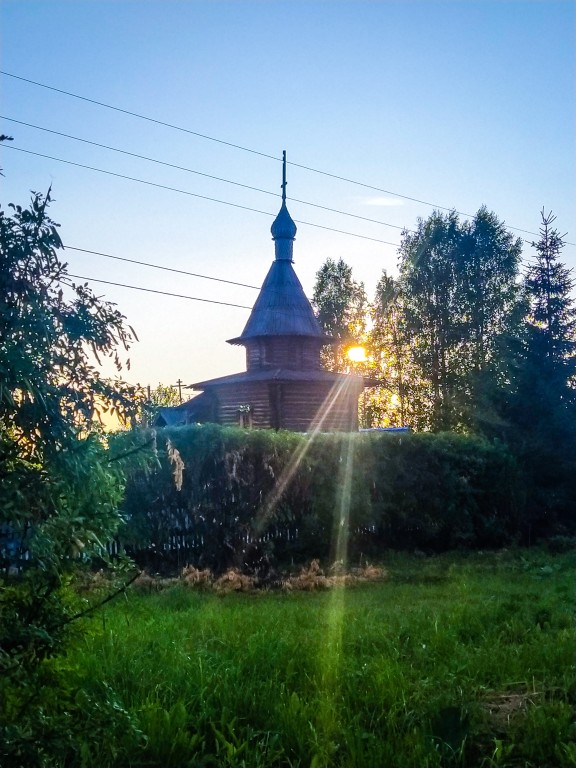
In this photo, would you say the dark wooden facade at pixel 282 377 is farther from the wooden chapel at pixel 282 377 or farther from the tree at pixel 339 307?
the tree at pixel 339 307

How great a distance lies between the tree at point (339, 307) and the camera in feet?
144

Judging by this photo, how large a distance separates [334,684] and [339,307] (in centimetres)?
4079

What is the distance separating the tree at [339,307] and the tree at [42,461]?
40557 mm

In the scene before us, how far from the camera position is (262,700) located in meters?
4.05

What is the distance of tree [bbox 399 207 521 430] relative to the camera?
126 ft

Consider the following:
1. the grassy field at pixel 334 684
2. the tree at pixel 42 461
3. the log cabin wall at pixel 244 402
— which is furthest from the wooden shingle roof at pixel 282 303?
the tree at pixel 42 461

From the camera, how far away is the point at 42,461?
2801 mm

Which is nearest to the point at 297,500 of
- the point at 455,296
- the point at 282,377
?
the point at 282,377

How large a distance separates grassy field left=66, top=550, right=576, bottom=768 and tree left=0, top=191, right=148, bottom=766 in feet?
1.28

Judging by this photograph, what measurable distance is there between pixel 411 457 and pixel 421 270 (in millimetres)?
28660

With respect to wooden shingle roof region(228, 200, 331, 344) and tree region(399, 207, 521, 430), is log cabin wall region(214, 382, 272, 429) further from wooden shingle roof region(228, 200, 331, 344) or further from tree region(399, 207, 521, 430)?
tree region(399, 207, 521, 430)

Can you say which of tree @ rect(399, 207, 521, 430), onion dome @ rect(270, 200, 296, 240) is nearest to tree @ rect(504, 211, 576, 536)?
onion dome @ rect(270, 200, 296, 240)

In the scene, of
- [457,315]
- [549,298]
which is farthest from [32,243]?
[457,315]

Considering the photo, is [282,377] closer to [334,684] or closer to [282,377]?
[282,377]
